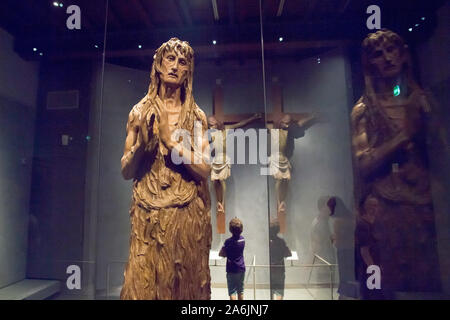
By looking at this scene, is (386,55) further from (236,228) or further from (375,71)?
(236,228)

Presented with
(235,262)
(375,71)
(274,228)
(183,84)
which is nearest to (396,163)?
(375,71)

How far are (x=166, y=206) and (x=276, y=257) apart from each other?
0.82 m

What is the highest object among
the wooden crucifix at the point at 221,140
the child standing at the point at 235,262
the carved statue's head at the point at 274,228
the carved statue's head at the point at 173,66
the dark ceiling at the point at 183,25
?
the dark ceiling at the point at 183,25

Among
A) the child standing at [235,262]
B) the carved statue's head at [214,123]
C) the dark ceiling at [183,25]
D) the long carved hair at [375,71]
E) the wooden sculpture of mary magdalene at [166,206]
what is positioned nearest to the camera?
the wooden sculpture of mary magdalene at [166,206]

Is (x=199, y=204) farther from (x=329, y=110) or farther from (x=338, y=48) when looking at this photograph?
(x=338, y=48)

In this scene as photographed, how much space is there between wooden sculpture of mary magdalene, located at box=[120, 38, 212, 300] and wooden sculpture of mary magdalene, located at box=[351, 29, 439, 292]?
98 cm

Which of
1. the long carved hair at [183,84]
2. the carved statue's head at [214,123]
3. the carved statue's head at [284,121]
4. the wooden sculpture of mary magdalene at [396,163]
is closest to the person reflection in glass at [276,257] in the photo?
the wooden sculpture of mary magdalene at [396,163]

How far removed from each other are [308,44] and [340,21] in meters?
0.24

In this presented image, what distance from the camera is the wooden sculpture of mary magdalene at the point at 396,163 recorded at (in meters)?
1.70

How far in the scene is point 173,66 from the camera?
5.73 feet

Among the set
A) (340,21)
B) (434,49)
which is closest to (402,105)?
(434,49)

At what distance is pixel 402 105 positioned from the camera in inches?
70.6

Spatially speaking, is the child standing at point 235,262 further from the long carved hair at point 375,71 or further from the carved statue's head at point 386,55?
the carved statue's head at point 386,55

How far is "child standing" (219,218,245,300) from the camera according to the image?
75.6 inches
